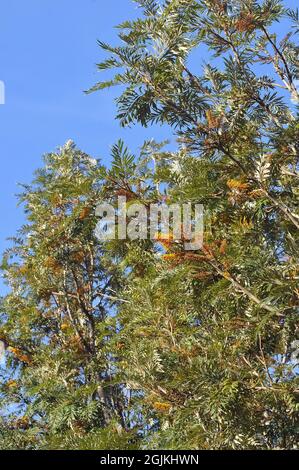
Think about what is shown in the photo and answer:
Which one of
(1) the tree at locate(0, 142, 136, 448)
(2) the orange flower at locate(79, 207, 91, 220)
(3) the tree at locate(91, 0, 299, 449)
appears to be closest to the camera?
(3) the tree at locate(91, 0, 299, 449)

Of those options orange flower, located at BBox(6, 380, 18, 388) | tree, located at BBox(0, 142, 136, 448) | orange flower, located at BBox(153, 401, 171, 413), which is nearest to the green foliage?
orange flower, located at BBox(153, 401, 171, 413)

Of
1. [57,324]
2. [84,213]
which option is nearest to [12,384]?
[57,324]

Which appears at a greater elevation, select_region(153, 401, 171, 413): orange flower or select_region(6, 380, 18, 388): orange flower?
select_region(153, 401, 171, 413): orange flower

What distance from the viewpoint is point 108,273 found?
10.4 metres

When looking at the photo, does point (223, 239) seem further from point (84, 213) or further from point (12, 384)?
point (12, 384)

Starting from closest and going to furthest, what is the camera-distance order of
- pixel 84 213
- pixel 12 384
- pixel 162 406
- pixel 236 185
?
pixel 236 185 < pixel 162 406 < pixel 84 213 < pixel 12 384

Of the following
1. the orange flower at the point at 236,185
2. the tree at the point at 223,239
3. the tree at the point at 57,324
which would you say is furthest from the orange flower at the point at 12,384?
the orange flower at the point at 236,185
